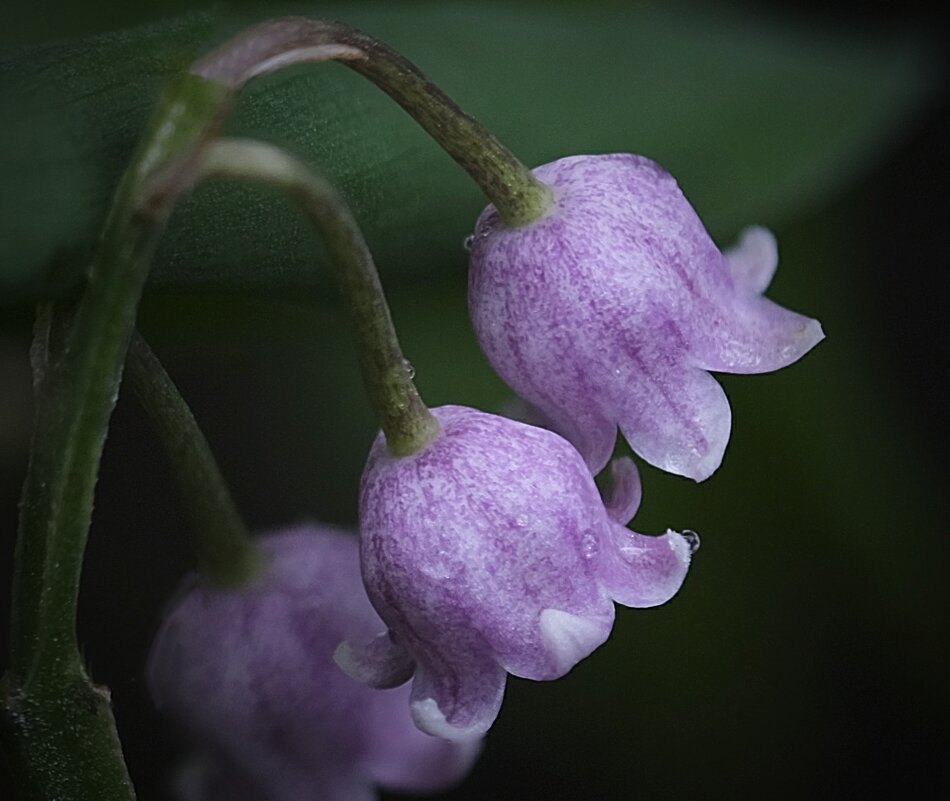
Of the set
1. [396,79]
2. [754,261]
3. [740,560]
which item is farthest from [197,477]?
[740,560]

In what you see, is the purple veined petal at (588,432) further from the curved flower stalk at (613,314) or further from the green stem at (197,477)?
the green stem at (197,477)

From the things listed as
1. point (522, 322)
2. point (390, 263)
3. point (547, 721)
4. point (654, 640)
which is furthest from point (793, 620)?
point (522, 322)

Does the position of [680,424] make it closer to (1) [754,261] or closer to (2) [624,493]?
(2) [624,493]

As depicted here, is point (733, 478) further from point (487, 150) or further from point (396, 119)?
point (487, 150)

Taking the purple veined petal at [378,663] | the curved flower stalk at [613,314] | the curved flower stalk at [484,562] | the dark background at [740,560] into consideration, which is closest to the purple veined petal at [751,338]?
the curved flower stalk at [613,314]

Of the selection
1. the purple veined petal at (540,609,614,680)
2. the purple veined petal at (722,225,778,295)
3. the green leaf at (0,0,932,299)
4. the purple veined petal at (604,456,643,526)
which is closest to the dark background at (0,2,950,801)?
the green leaf at (0,0,932,299)

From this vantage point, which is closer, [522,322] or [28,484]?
[28,484]
